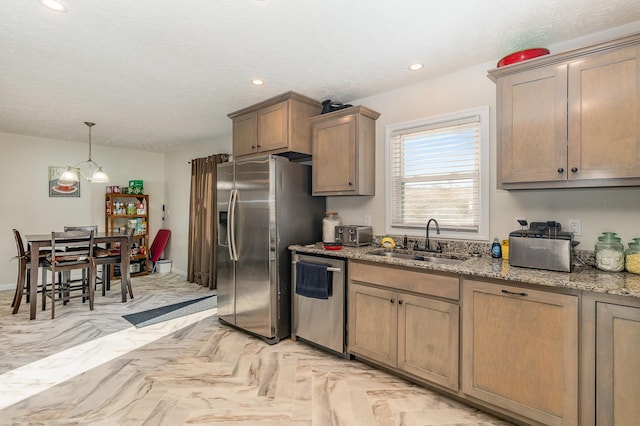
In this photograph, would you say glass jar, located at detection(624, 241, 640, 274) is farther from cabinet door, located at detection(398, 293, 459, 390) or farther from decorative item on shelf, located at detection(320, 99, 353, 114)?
decorative item on shelf, located at detection(320, 99, 353, 114)

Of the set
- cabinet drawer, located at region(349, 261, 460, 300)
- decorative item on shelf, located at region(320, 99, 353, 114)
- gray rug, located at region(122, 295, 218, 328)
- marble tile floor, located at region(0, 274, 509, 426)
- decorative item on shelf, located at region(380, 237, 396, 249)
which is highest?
decorative item on shelf, located at region(320, 99, 353, 114)

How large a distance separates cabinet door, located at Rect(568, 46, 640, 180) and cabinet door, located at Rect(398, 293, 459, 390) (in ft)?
3.87

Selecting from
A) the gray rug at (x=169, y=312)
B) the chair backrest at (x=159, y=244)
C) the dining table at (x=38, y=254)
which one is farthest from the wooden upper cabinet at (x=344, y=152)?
the chair backrest at (x=159, y=244)

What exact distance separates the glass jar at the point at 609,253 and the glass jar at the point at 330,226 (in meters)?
2.04

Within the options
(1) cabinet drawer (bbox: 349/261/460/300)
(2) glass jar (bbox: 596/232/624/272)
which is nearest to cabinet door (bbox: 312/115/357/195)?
(1) cabinet drawer (bbox: 349/261/460/300)

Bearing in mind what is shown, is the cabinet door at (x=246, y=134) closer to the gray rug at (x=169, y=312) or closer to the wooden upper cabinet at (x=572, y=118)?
the gray rug at (x=169, y=312)

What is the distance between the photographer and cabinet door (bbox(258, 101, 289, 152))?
3.32 metres

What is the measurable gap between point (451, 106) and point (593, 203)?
49.8 inches

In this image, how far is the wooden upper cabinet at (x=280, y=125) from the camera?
130 inches

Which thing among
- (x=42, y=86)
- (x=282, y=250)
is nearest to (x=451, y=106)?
(x=282, y=250)

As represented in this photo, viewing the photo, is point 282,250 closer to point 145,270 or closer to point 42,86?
point 42,86

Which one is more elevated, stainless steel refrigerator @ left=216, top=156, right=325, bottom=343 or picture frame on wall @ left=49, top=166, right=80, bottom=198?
picture frame on wall @ left=49, top=166, right=80, bottom=198

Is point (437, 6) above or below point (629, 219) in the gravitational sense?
above

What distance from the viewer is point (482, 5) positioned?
194 cm
